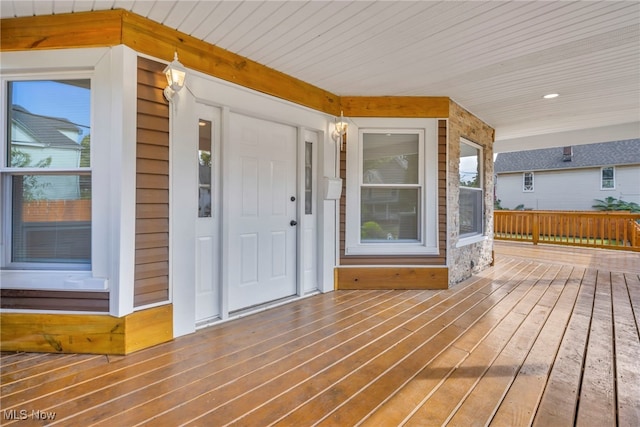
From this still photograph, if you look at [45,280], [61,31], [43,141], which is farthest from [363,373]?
[61,31]

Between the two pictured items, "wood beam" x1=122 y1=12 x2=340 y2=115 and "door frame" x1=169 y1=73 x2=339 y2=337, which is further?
"door frame" x1=169 y1=73 x2=339 y2=337

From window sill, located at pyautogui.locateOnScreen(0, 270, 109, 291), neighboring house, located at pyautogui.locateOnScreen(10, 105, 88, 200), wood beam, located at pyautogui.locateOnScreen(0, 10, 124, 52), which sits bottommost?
window sill, located at pyautogui.locateOnScreen(0, 270, 109, 291)

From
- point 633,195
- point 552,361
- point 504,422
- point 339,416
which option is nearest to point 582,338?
point 552,361

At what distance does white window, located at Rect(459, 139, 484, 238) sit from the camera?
185 inches

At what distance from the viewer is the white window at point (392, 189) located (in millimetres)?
4035

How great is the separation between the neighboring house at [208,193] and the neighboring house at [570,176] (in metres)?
11.8

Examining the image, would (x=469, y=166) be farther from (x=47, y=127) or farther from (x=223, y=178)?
(x=47, y=127)

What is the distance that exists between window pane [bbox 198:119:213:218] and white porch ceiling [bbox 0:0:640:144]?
77cm

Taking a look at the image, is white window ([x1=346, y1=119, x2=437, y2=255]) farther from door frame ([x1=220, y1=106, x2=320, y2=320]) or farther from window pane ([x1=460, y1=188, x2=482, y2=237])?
window pane ([x1=460, y1=188, x2=482, y2=237])

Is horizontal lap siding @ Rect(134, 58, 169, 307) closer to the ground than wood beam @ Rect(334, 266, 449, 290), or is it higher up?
higher up

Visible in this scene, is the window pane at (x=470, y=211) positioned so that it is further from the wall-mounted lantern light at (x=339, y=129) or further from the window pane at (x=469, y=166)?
the wall-mounted lantern light at (x=339, y=129)

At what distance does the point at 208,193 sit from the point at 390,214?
94.4 inches

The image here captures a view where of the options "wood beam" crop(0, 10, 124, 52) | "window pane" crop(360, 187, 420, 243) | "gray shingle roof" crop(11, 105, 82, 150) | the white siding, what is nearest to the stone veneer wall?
"window pane" crop(360, 187, 420, 243)

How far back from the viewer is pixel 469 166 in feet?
16.2
